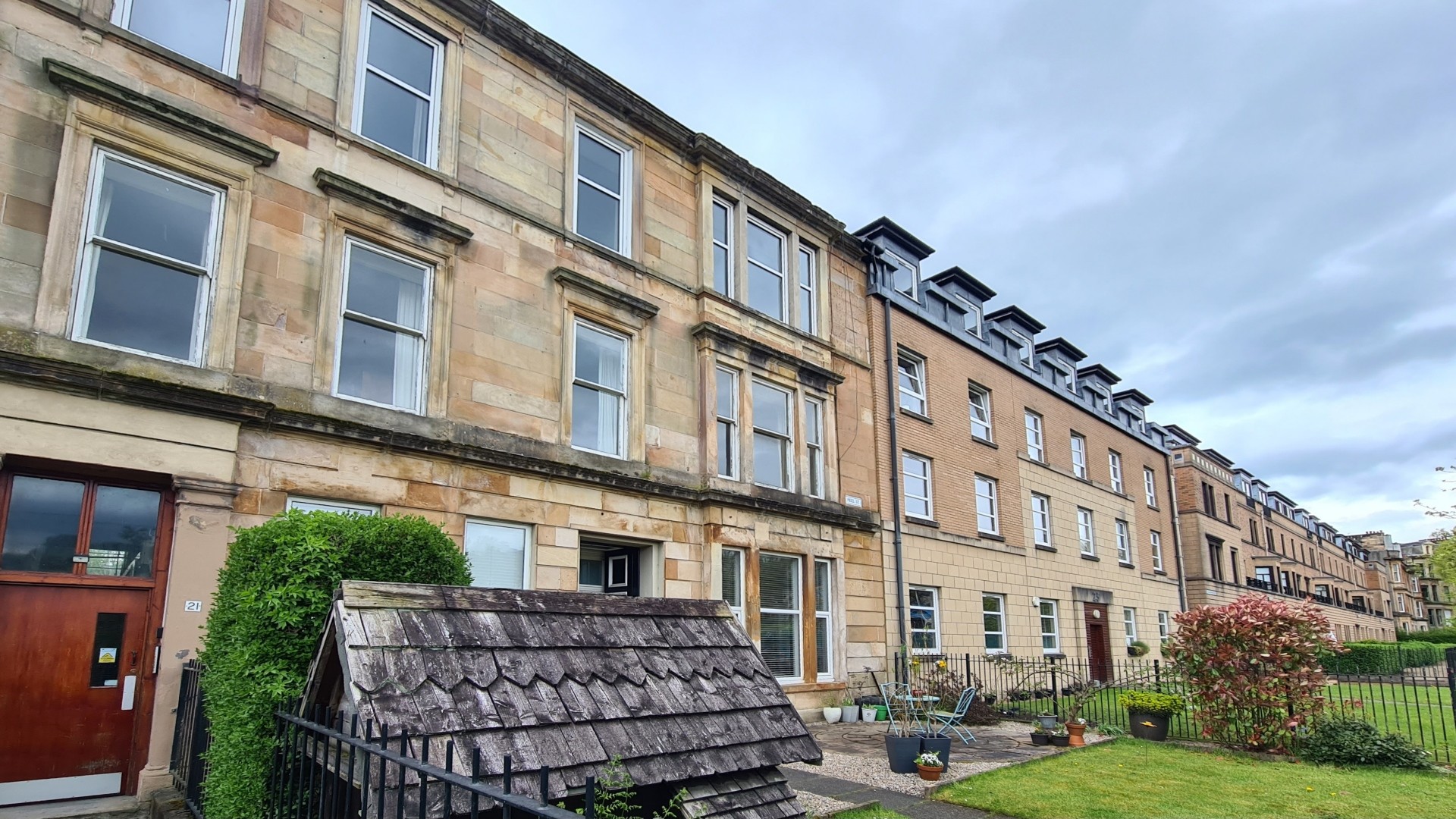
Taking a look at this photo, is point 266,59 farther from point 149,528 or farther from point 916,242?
point 916,242

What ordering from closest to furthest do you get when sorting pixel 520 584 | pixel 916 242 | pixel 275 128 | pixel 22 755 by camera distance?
pixel 22 755 < pixel 275 128 < pixel 520 584 < pixel 916 242

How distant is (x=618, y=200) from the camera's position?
1496 cm

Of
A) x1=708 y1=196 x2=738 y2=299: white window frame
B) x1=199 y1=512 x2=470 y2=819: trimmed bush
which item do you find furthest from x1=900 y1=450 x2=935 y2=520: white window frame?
x1=199 y1=512 x2=470 y2=819: trimmed bush

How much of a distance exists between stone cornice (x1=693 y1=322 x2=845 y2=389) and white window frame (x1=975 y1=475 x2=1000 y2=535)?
6536mm

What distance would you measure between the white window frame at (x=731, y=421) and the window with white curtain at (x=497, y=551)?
175 inches

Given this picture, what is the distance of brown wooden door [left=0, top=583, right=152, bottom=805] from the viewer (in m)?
7.64

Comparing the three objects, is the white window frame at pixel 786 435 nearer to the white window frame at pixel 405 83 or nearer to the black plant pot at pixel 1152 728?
the white window frame at pixel 405 83

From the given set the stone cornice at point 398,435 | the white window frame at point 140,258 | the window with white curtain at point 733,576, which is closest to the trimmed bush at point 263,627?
the stone cornice at point 398,435

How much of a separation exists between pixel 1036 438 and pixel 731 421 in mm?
13681

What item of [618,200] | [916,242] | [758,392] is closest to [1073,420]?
[916,242]

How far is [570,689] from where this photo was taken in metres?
3.51

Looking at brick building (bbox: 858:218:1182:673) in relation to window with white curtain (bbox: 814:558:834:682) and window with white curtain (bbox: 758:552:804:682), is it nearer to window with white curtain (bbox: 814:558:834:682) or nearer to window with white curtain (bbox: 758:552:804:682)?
window with white curtain (bbox: 814:558:834:682)

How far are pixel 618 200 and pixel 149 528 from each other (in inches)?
352

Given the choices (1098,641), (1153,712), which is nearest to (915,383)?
(1153,712)
